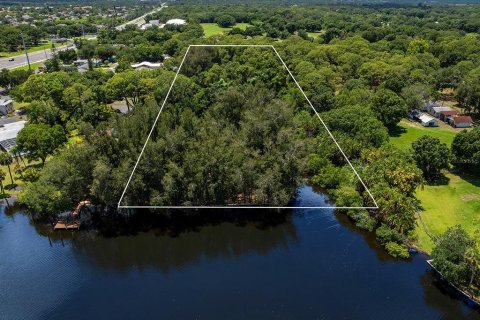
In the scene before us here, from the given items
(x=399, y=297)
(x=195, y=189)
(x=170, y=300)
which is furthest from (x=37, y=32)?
(x=399, y=297)

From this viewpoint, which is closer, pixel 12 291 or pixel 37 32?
pixel 12 291

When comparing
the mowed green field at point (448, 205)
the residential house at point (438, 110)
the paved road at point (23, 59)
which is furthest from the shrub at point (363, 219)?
the paved road at point (23, 59)

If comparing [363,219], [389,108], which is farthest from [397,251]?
[389,108]

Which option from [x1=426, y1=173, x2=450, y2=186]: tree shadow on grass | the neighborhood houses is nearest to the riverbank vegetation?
[x1=426, y1=173, x2=450, y2=186]: tree shadow on grass

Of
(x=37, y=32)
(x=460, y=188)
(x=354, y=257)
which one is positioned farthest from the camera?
(x=37, y=32)

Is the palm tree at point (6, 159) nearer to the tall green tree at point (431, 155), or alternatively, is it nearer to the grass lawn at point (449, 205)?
the grass lawn at point (449, 205)

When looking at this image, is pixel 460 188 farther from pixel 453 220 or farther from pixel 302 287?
pixel 302 287

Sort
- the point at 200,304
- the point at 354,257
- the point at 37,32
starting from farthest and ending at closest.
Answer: the point at 37,32 < the point at 354,257 < the point at 200,304

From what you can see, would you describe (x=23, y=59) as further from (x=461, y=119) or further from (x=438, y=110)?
(x=461, y=119)
